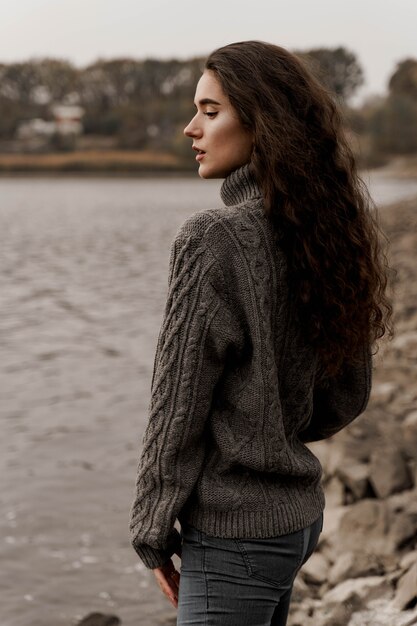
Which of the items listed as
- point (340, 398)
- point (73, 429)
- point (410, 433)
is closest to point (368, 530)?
point (410, 433)

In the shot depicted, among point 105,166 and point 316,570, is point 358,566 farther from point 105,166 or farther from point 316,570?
point 105,166

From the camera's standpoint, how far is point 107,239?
88.8ft

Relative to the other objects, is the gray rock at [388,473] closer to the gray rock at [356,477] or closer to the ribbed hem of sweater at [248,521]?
the gray rock at [356,477]

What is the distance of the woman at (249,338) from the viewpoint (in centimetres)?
182

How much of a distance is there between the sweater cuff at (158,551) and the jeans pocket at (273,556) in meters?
0.14

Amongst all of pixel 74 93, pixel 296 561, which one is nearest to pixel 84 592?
pixel 296 561

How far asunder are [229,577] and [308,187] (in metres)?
0.84

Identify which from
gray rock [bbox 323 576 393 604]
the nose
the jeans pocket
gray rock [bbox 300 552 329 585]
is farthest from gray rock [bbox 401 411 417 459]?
the nose

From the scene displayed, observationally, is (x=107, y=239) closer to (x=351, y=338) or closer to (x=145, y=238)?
(x=145, y=238)

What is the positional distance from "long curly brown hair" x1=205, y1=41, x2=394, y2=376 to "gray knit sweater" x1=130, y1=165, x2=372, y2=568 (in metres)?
0.05

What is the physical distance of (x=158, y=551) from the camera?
1.91 m

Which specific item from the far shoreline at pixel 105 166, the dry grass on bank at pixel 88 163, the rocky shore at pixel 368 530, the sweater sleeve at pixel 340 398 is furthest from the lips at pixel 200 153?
the dry grass on bank at pixel 88 163

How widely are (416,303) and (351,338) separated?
9998mm

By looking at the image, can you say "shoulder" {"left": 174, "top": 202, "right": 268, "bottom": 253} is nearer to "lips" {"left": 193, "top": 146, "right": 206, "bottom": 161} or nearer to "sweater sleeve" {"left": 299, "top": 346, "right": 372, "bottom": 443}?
"lips" {"left": 193, "top": 146, "right": 206, "bottom": 161}
